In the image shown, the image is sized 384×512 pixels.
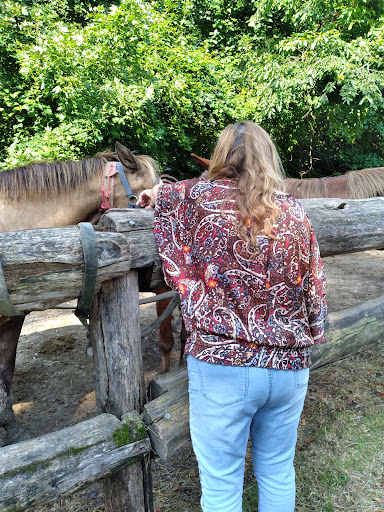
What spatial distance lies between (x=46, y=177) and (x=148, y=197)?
1.06 metres

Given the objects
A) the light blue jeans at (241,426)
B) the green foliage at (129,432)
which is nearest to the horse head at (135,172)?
the green foliage at (129,432)

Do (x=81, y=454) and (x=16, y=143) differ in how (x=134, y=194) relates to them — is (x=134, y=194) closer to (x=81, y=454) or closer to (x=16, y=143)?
(x=81, y=454)

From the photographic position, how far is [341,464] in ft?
7.96

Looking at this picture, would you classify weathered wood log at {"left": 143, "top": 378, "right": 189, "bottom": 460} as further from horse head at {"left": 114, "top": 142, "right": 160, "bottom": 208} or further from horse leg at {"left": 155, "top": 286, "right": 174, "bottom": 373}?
horse leg at {"left": 155, "top": 286, "right": 174, "bottom": 373}

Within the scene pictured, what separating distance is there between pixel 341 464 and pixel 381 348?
76.5 inches

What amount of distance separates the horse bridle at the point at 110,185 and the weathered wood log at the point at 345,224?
51.1 inches

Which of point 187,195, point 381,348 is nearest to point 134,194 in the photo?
point 187,195

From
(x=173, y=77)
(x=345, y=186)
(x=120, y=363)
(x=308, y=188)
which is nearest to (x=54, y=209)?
(x=120, y=363)

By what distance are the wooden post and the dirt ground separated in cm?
65

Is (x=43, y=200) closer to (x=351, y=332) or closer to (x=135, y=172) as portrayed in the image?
(x=135, y=172)

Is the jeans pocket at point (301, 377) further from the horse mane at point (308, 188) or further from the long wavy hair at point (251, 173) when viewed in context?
the horse mane at point (308, 188)

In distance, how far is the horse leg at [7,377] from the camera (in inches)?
97.7

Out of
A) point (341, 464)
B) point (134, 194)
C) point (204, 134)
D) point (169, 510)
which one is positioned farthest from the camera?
point (204, 134)

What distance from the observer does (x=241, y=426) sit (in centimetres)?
137
